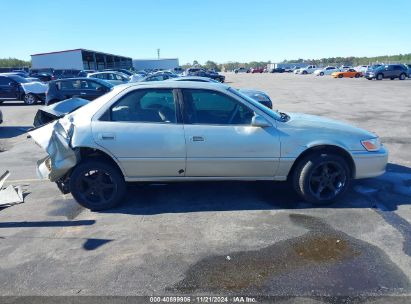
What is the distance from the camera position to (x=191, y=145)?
4367mm

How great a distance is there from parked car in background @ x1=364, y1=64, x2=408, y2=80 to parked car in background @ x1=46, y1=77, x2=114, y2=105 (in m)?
32.7

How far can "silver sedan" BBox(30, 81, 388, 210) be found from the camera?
4363 millimetres

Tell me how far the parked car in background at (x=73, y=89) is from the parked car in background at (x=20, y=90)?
4.76 m

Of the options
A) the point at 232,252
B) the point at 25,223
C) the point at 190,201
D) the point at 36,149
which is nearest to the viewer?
the point at 232,252

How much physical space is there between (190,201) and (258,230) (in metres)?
1.21

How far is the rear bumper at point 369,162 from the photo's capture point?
4.49 meters

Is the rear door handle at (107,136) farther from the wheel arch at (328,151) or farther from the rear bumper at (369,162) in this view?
the rear bumper at (369,162)

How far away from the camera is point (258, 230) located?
3.96 m

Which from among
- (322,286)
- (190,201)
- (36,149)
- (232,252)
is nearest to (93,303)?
(232,252)

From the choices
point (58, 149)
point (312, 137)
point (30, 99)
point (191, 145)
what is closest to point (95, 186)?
point (58, 149)

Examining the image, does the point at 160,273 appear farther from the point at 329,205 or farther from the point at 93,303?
the point at 329,205

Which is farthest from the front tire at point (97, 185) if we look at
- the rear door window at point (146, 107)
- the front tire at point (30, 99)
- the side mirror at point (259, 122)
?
the front tire at point (30, 99)

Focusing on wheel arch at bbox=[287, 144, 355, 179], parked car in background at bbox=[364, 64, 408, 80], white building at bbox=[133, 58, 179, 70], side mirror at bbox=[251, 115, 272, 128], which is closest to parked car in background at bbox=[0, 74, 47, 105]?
side mirror at bbox=[251, 115, 272, 128]

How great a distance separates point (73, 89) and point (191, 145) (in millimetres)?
11772
